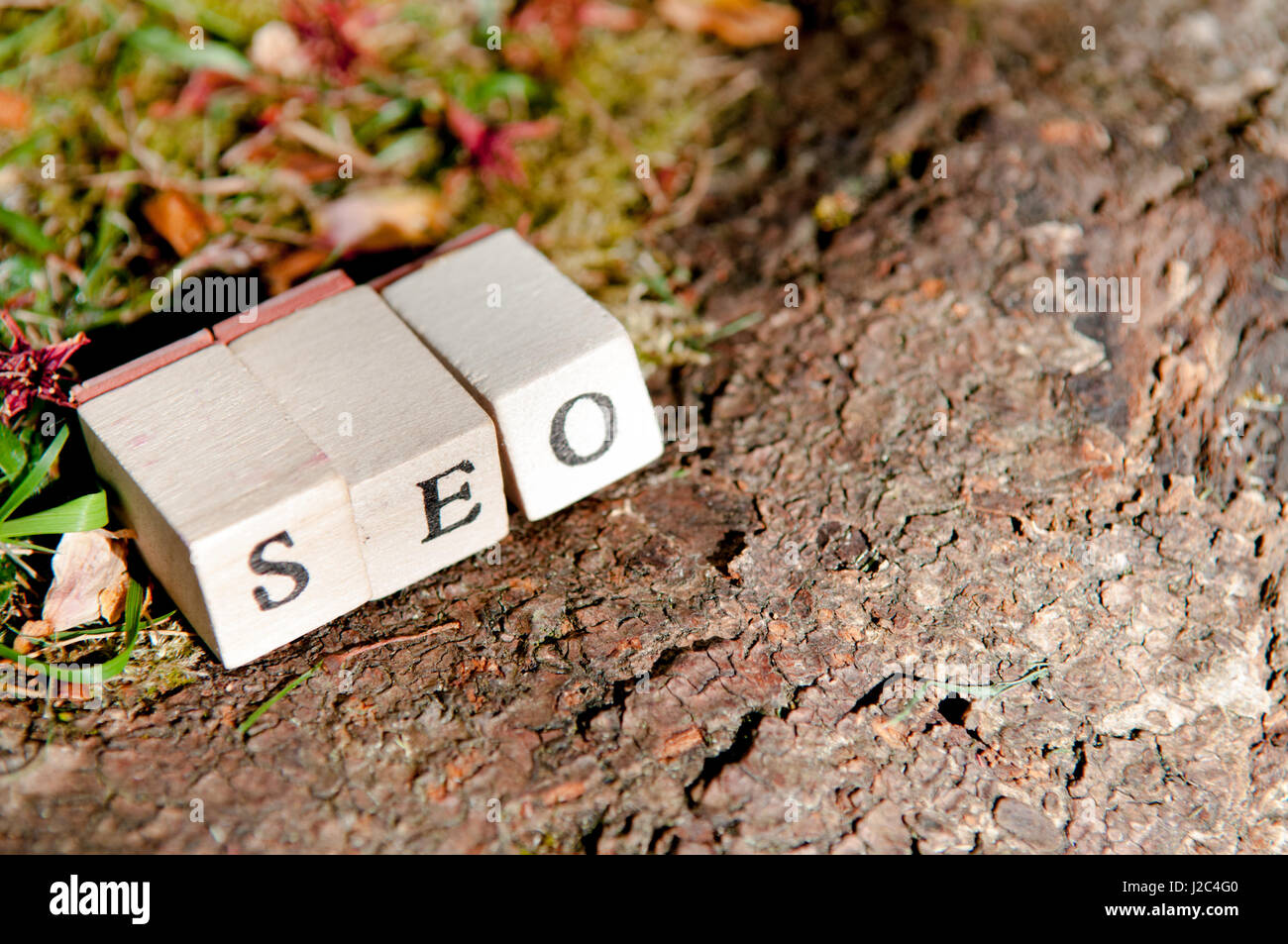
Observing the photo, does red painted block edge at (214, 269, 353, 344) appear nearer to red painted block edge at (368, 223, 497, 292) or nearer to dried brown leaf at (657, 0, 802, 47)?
red painted block edge at (368, 223, 497, 292)

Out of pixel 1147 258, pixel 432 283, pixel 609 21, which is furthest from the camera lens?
pixel 609 21

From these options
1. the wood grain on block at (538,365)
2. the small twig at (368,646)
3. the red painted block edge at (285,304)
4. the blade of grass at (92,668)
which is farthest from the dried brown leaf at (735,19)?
the blade of grass at (92,668)

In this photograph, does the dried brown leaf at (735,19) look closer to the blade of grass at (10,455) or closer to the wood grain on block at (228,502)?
the wood grain on block at (228,502)

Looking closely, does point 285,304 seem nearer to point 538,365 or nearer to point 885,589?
point 538,365

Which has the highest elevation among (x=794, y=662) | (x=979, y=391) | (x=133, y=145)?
(x=133, y=145)

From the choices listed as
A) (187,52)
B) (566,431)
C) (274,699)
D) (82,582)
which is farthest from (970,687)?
(187,52)

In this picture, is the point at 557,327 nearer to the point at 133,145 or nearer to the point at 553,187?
the point at 553,187

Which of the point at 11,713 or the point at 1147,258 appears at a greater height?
the point at 1147,258
